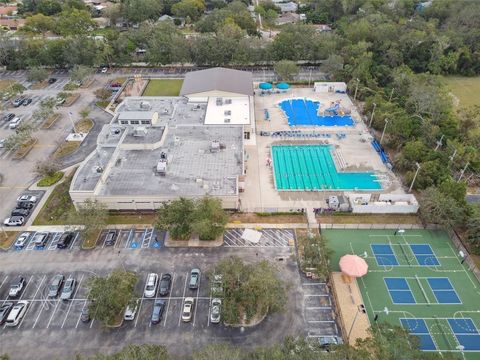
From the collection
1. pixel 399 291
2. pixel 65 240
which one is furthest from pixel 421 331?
pixel 65 240

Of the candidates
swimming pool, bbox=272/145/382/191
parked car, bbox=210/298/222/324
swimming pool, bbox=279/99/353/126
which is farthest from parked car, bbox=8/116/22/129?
parked car, bbox=210/298/222/324

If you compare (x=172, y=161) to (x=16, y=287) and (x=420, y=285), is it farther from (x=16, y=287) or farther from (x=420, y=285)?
(x=420, y=285)

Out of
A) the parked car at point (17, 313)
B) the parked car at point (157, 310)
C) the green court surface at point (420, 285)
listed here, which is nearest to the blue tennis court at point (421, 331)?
the green court surface at point (420, 285)

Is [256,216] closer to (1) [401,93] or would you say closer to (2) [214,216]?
(2) [214,216]

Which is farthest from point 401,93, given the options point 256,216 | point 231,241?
point 231,241

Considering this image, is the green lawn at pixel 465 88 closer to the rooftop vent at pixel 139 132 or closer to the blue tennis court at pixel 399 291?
the blue tennis court at pixel 399 291
